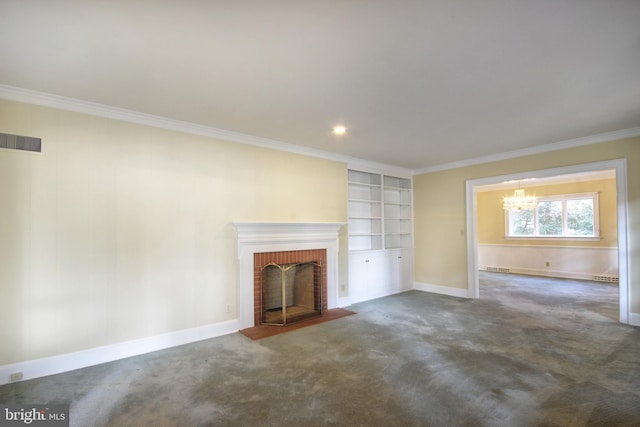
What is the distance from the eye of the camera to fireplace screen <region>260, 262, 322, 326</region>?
4.37 metres

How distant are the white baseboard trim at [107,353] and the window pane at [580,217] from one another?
8834mm

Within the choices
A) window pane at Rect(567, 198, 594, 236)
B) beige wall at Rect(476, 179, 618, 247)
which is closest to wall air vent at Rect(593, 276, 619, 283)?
beige wall at Rect(476, 179, 618, 247)

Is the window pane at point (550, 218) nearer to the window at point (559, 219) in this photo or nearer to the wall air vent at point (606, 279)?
the window at point (559, 219)

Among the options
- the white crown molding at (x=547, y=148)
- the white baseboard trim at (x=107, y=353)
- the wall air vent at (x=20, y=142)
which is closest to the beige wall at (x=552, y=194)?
the white crown molding at (x=547, y=148)

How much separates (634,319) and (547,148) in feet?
8.75

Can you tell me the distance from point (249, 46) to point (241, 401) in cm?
268

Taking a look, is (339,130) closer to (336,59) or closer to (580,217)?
(336,59)

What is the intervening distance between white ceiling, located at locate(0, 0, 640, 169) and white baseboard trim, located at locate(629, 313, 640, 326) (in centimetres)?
260

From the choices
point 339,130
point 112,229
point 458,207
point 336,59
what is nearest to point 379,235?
point 458,207

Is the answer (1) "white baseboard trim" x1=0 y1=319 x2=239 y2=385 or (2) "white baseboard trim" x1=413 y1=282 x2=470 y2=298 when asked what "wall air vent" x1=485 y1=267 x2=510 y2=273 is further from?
(1) "white baseboard trim" x1=0 y1=319 x2=239 y2=385

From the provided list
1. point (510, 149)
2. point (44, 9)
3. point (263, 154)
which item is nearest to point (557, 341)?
point (510, 149)

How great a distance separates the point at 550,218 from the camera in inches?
327

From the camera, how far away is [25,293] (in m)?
2.75

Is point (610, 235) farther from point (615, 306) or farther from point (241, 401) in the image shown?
point (241, 401)
